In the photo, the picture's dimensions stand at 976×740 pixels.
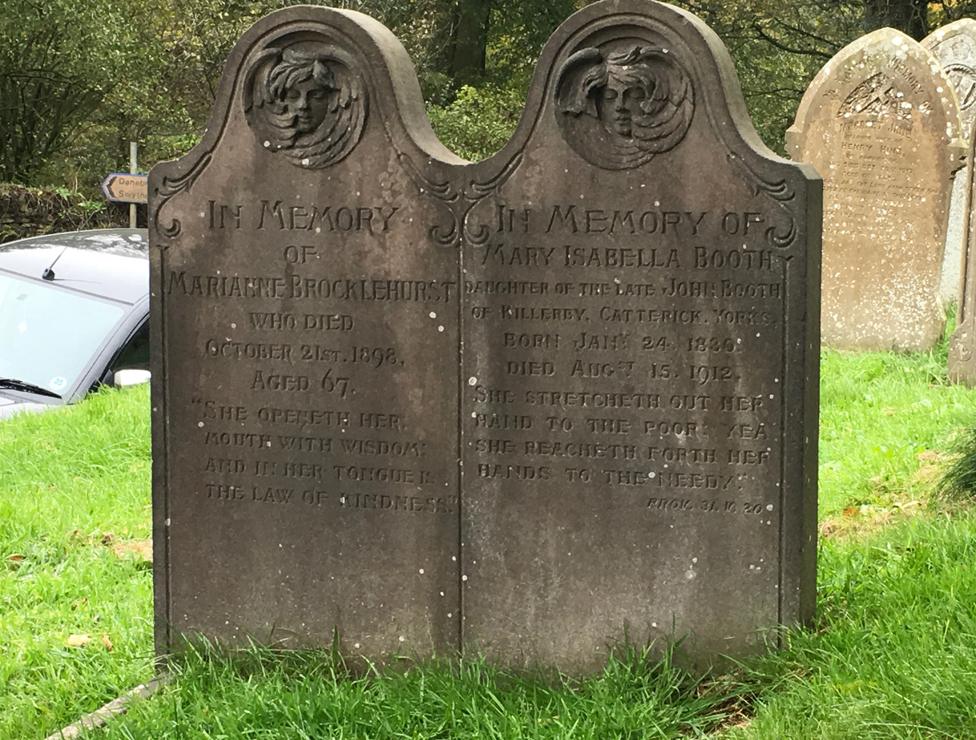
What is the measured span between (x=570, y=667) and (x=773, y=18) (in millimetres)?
22401

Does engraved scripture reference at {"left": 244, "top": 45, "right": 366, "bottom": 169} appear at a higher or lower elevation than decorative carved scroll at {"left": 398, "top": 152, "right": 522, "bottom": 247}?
higher

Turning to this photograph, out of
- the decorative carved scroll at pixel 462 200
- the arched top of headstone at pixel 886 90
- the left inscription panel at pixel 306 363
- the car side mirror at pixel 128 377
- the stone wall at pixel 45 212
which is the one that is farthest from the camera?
the stone wall at pixel 45 212

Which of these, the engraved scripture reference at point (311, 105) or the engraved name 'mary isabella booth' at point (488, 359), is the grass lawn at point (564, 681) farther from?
the engraved scripture reference at point (311, 105)

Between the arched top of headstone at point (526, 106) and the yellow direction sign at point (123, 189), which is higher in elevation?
the arched top of headstone at point (526, 106)

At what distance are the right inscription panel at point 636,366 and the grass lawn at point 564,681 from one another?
232 millimetres

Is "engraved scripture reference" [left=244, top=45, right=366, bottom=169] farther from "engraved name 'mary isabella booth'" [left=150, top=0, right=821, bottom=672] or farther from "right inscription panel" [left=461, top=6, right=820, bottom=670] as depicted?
"right inscription panel" [left=461, top=6, right=820, bottom=670]

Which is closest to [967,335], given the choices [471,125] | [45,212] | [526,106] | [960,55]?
[526,106]

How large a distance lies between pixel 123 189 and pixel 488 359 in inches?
397

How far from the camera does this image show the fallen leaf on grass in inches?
245

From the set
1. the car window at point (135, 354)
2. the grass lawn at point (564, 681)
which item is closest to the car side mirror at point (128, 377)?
the car window at point (135, 354)

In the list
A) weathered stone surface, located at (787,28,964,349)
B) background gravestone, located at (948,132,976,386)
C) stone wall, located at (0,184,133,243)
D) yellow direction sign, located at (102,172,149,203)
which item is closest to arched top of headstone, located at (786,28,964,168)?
weathered stone surface, located at (787,28,964,349)

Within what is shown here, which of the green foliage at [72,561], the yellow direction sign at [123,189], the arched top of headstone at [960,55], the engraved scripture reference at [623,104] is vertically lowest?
the green foliage at [72,561]

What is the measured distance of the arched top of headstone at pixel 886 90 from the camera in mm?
10672

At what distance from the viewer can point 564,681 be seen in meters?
4.39
